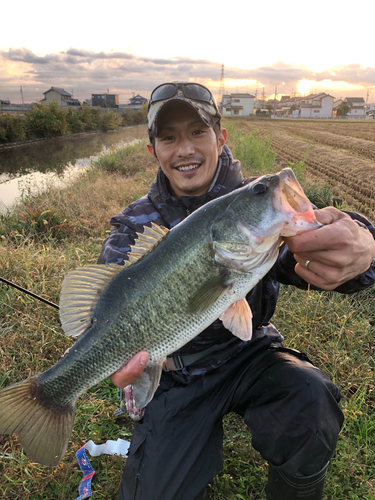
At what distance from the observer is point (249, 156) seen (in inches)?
464

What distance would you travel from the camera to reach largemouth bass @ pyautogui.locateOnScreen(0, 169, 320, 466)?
1869mm

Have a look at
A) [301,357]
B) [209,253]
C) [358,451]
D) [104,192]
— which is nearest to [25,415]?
[209,253]

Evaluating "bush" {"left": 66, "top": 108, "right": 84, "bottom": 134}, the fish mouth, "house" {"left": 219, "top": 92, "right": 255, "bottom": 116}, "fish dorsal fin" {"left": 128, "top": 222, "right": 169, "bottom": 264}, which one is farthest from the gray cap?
"house" {"left": 219, "top": 92, "right": 255, "bottom": 116}

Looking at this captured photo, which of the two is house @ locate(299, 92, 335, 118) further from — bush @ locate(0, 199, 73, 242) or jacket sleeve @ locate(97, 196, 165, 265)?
jacket sleeve @ locate(97, 196, 165, 265)

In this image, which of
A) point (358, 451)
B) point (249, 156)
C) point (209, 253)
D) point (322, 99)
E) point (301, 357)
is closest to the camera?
point (209, 253)

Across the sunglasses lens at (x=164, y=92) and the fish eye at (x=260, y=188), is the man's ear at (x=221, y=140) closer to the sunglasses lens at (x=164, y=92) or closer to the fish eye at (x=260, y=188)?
the sunglasses lens at (x=164, y=92)

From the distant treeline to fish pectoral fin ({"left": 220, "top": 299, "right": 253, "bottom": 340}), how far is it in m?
34.6

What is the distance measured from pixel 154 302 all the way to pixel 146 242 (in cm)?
43

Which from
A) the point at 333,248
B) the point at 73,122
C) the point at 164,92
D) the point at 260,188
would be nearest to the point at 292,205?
the point at 260,188

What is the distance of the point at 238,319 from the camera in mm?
1989

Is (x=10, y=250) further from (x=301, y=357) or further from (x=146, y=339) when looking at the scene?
(x=301, y=357)

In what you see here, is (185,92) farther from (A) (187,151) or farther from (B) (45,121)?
(B) (45,121)

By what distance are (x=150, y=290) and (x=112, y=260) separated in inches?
34.6

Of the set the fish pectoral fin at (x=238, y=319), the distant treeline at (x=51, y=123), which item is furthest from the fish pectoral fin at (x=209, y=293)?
the distant treeline at (x=51, y=123)
